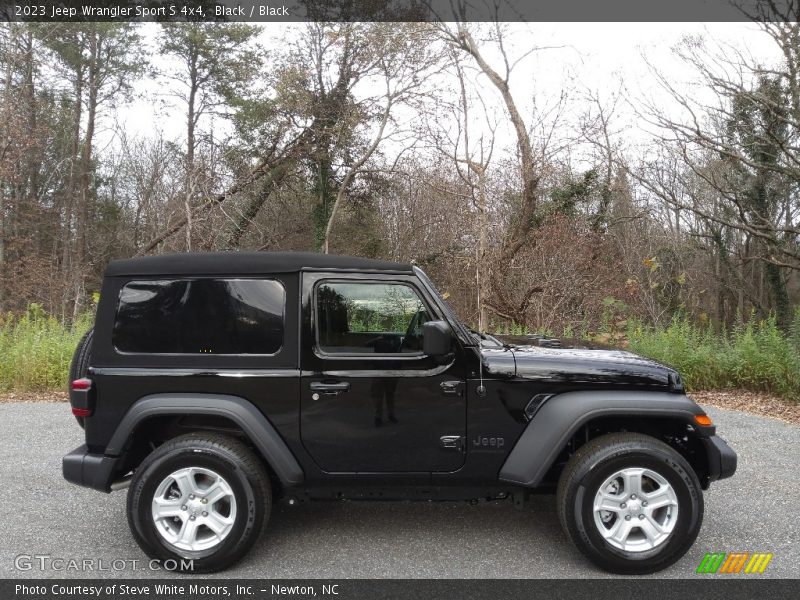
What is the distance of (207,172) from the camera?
14773 mm

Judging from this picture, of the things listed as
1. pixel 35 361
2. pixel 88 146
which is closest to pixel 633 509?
pixel 35 361

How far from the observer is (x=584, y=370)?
3.39 meters

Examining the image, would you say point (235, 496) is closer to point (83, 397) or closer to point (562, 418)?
point (83, 397)

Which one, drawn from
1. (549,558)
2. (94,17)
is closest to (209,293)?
(549,558)

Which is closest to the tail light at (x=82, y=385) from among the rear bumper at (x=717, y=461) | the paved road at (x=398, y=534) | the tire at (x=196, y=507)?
the tire at (x=196, y=507)

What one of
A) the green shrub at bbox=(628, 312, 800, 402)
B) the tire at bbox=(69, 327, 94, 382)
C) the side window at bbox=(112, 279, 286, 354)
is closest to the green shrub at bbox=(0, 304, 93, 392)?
the tire at bbox=(69, 327, 94, 382)

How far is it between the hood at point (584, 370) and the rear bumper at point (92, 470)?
221 centimetres

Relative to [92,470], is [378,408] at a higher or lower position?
higher

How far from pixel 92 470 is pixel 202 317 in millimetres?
1036

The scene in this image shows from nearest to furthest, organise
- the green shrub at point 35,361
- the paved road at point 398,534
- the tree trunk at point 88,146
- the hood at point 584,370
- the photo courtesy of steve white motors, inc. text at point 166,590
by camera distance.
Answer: the photo courtesy of steve white motors, inc. text at point 166,590 < the paved road at point 398,534 < the hood at point 584,370 < the green shrub at point 35,361 < the tree trunk at point 88,146

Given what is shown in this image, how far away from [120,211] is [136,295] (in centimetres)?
2485

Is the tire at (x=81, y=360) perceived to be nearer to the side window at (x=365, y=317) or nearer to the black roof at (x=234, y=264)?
the black roof at (x=234, y=264)

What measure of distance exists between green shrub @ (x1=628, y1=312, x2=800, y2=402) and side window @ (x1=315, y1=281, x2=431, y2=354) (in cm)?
581

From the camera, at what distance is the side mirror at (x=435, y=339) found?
3127 mm
